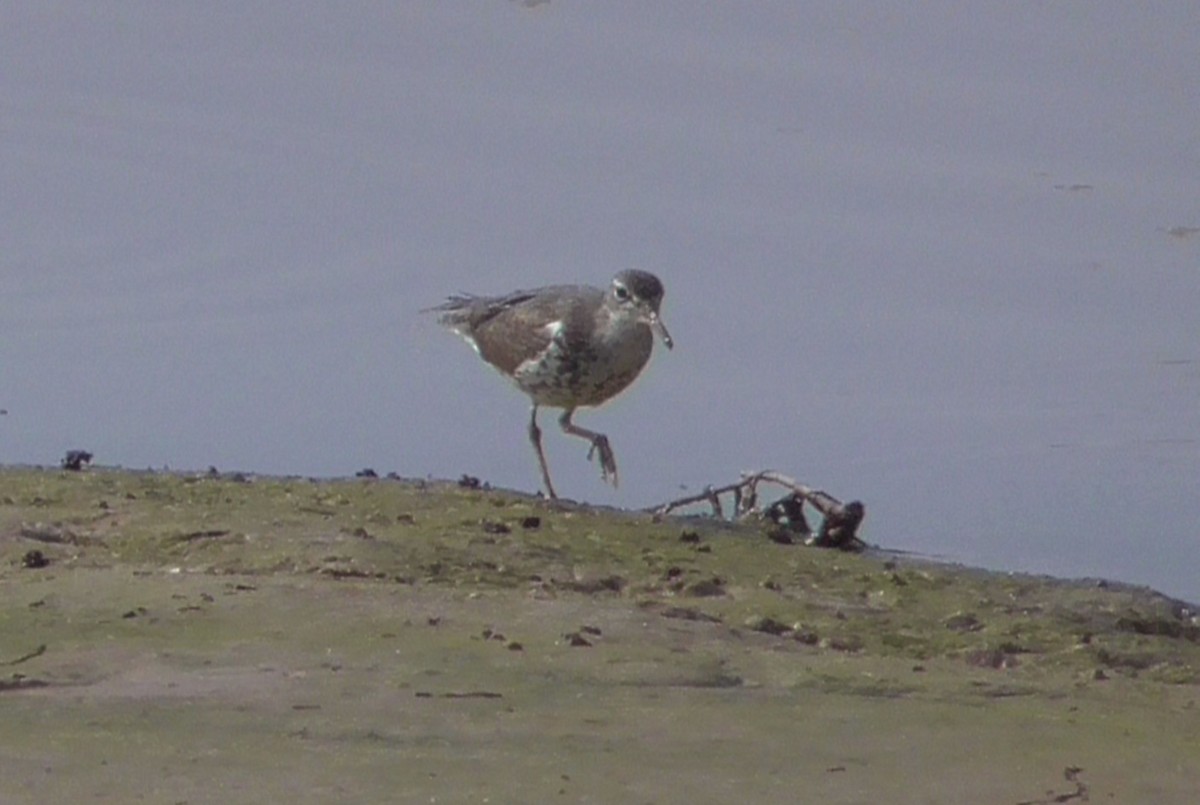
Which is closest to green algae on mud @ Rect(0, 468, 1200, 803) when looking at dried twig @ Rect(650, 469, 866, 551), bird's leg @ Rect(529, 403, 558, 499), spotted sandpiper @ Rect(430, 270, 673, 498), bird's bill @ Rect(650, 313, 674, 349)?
dried twig @ Rect(650, 469, 866, 551)

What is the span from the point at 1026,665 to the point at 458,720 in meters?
2.36

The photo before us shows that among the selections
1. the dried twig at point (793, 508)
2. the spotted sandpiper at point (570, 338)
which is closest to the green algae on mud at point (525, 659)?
the dried twig at point (793, 508)

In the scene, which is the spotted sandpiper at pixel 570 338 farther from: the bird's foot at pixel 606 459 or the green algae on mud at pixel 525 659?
the green algae on mud at pixel 525 659

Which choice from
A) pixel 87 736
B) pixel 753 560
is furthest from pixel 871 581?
pixel 87 736

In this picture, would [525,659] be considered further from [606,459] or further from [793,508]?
[606,459]

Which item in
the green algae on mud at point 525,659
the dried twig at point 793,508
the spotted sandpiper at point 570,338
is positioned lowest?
the green algae on mud at point 525,659

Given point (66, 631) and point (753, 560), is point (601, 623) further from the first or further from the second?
point (753, 560)

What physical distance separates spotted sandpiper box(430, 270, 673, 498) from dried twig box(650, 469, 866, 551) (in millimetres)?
1254

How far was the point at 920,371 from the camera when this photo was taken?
1207 cm

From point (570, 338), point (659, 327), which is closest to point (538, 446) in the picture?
point (570, 338)

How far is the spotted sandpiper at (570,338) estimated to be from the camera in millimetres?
11938

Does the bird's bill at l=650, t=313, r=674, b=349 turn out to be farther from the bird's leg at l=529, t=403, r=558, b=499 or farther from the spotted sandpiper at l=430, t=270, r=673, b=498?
the bird's leg at l=529, t=403, r=558, b=499

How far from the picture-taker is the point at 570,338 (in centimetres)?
1194

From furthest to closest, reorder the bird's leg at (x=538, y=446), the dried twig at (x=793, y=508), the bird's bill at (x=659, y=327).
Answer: the bird's bill at (x=659, y=327) < the bird's leg at (x=538, y=446) < the dried twig at (x=793, y=508)
